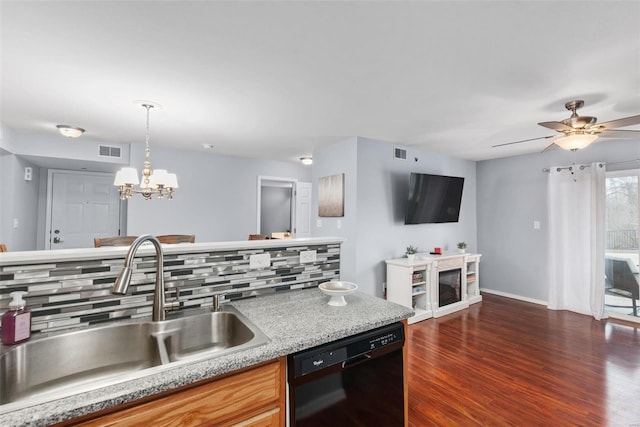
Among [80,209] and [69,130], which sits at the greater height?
[69,130]

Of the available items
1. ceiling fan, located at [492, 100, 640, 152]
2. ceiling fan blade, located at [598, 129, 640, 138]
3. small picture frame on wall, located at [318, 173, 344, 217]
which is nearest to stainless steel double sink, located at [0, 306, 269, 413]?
small picture frame on wall, located at [318, 173, 344, 217]

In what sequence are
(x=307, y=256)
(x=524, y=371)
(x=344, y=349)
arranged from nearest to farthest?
(x=344, y=349), (x=307, y=256), (x=524, y=371)

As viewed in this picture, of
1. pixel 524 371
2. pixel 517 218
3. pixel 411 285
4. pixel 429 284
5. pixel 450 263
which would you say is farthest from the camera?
pixel 517 218

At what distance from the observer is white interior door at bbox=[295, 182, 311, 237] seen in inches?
227

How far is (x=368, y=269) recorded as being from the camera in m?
3.93

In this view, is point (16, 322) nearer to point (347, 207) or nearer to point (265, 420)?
point (265, 420)

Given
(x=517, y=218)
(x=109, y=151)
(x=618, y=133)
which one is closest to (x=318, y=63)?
(x=618, y=133)

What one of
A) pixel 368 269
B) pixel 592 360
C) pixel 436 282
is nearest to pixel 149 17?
pixel 368 269

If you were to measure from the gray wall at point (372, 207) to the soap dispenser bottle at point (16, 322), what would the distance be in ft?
10.1

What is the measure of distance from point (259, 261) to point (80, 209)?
15.4 ft

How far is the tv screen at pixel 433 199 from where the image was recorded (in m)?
4.11

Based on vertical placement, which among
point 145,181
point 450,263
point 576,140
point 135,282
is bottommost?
point 450,263

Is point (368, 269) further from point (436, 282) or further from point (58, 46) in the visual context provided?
point (58, 46)

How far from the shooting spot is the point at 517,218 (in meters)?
4.92
